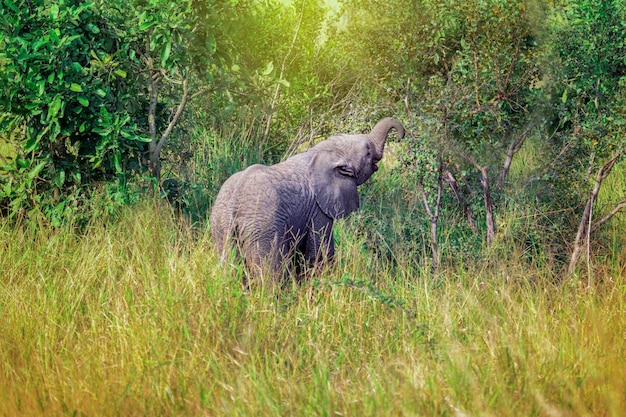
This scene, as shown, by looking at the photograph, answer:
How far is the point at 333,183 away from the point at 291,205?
51cm

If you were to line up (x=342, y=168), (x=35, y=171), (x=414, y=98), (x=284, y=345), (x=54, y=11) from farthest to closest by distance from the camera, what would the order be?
(x=414, y=98)
(x=35, y=171)
(x=54, y=11)
(x=342, y=168)
(x=284, y=345)

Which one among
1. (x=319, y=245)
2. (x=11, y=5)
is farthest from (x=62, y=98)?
(x=319, y=245)

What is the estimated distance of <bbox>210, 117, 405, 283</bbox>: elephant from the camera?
5.68 metres

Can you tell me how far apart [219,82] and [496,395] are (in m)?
5.22

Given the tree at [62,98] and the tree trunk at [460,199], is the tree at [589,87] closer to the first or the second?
the tree trunk at [460,199]

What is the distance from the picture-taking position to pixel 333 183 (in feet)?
20.7

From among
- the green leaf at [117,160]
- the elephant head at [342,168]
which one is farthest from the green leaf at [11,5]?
the elephant head at [342,168]

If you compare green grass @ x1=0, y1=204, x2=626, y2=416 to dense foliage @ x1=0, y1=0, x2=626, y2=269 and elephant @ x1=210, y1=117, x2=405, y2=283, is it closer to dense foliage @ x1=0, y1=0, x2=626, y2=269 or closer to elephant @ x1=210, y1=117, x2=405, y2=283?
elephant @ x1=210, y1=117, x2=405, y2=283

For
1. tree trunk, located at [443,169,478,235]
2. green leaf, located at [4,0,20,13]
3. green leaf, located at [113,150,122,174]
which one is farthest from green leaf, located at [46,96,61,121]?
tree trunk, located at [443,169,478,235]

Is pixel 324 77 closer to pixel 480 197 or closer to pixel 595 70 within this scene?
pixel 480 197

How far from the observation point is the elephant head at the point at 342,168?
6227 millimetres

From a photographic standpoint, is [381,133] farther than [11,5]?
Yes

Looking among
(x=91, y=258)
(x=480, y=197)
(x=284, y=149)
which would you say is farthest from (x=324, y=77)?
(x=91, y=258)

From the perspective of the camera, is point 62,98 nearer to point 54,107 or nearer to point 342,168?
point 54,107
